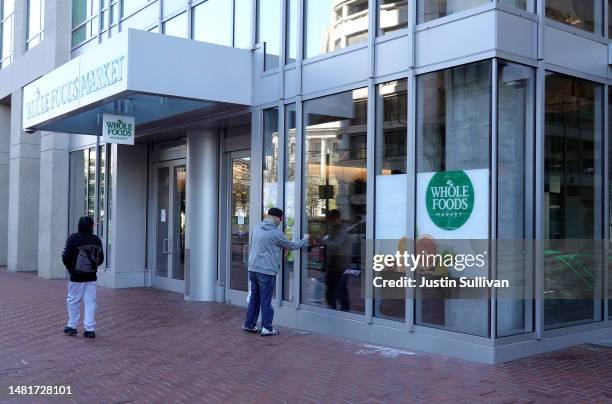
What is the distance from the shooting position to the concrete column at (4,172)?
21.9m

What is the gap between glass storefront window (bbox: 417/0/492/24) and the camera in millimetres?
7838

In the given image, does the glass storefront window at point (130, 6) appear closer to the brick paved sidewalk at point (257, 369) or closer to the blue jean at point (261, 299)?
the brick paved sidewalk at point (257, 369)

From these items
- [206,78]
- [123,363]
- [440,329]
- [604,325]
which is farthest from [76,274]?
[604,325]

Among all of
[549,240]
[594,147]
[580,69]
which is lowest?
[549,240]

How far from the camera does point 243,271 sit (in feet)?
40.0

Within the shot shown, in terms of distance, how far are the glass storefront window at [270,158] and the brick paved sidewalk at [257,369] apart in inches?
82.3

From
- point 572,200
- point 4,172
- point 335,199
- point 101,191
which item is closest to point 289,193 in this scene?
point 335,199

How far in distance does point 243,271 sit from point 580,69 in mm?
6732

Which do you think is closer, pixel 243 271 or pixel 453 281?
pixel 453 281

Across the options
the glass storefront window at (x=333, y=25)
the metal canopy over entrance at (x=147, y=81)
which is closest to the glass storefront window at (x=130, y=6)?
the metal canopy over entrance at (x=147, y=81)

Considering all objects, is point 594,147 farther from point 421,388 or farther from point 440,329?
point 421,388

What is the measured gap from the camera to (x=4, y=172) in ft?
72.5

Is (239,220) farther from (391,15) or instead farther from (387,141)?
(391,15)

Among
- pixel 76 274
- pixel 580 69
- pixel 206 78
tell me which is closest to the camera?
pixel 580 69
